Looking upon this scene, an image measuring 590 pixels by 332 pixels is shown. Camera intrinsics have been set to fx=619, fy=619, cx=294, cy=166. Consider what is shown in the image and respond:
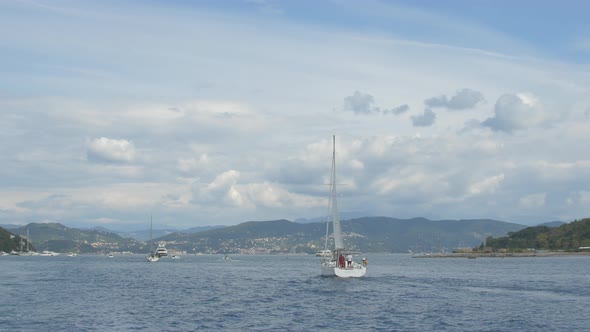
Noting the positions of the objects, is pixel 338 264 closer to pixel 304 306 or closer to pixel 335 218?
pixel 335 218

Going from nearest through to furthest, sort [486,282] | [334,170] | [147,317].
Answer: [147,317]
[486,282]
[334,170]

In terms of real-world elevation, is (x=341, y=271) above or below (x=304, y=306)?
above

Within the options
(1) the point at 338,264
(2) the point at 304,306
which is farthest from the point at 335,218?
(2) the point at 304,306

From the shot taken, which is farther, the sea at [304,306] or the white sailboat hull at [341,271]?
the white sailboat hull at [341,271]

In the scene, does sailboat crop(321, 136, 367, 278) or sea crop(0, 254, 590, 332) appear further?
sailboat crop(321, 136, 367, 278)

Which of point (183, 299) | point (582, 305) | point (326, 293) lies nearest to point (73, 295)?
point (183, 299)

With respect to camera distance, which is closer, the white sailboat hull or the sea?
the sea

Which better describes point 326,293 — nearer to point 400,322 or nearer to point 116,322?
point 400,322

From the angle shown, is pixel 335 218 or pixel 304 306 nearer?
Answer: pixel 304 306

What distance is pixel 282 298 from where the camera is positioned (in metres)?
86.3

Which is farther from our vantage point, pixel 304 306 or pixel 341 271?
pixel 341 271

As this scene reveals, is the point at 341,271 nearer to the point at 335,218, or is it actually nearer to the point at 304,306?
the point at 335,218

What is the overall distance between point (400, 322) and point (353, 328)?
5867 mm

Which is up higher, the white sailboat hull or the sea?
the white sailboat hull
